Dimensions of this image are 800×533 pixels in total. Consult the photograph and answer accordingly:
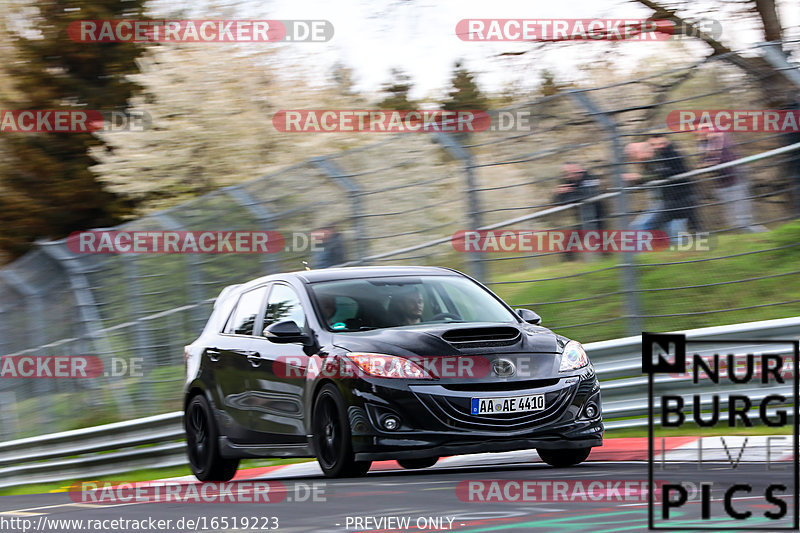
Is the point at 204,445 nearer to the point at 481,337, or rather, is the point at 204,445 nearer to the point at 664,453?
the point at 481,337

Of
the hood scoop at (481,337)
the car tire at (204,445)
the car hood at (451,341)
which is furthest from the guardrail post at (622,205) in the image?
the car tire at (204,445)

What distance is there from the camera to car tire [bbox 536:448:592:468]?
900cm

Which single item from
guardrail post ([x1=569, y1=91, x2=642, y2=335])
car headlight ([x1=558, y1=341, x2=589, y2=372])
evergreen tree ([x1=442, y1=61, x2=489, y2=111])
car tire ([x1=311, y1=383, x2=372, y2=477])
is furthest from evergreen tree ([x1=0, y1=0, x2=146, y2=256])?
car headlight ([x1=558, y1=341, x2=589, y2=372])

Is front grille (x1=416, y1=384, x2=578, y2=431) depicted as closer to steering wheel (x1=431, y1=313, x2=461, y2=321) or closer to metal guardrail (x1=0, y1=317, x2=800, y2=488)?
steering wheel (x1=431, y1=313, x2=461, y2=321)

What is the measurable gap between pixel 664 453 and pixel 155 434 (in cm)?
594

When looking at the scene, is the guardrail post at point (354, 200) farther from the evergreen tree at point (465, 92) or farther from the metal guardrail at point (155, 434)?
the evergreen tree at point (465, 92)

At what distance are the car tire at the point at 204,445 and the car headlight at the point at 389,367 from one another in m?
2.34

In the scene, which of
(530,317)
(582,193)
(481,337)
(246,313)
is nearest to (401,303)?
(530,317)

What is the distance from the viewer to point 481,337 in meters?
8.70

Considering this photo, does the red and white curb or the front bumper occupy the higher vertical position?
the front bumper

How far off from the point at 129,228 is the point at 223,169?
1029 centimetres

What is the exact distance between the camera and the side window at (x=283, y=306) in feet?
31.7

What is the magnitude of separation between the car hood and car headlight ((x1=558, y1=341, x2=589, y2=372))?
54 mm

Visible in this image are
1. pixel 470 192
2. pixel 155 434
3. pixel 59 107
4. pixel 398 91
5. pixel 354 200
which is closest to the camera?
pixel 470 192
